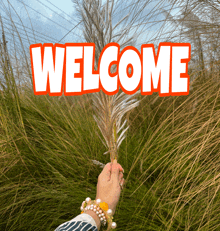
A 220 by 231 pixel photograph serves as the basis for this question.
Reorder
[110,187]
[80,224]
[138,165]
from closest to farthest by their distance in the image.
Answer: [80,224], [110,187], [138,165]

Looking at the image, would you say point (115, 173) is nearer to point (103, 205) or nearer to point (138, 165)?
point (103, 205)

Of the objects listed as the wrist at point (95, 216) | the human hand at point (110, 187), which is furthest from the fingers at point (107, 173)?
the wrist at point (95, 216)

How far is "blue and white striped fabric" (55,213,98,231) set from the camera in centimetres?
49

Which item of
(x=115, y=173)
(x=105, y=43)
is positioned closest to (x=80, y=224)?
(x=115, y=173)

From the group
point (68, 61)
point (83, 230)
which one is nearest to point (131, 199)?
point (83, 230)

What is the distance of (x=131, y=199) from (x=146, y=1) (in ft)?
2.61

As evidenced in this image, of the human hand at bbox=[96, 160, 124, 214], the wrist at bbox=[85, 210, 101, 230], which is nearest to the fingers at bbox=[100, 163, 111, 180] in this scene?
the human hand at bbox=[96, 160, 124, 214]

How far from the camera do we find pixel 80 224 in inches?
19.9

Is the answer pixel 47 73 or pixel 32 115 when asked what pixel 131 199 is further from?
pixel 47 73

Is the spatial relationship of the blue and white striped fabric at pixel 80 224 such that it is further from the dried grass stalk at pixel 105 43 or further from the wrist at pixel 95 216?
the dried grass stalk at pixel 105 43

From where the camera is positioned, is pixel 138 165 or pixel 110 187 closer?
pixel 110 187

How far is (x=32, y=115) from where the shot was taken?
49.1 inches

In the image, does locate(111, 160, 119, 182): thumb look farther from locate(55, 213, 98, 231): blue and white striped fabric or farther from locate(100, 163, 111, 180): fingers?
locate(55, 213, 98, 231): blue and white striped fabric

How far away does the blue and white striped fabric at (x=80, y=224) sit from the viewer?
1.60 feet
